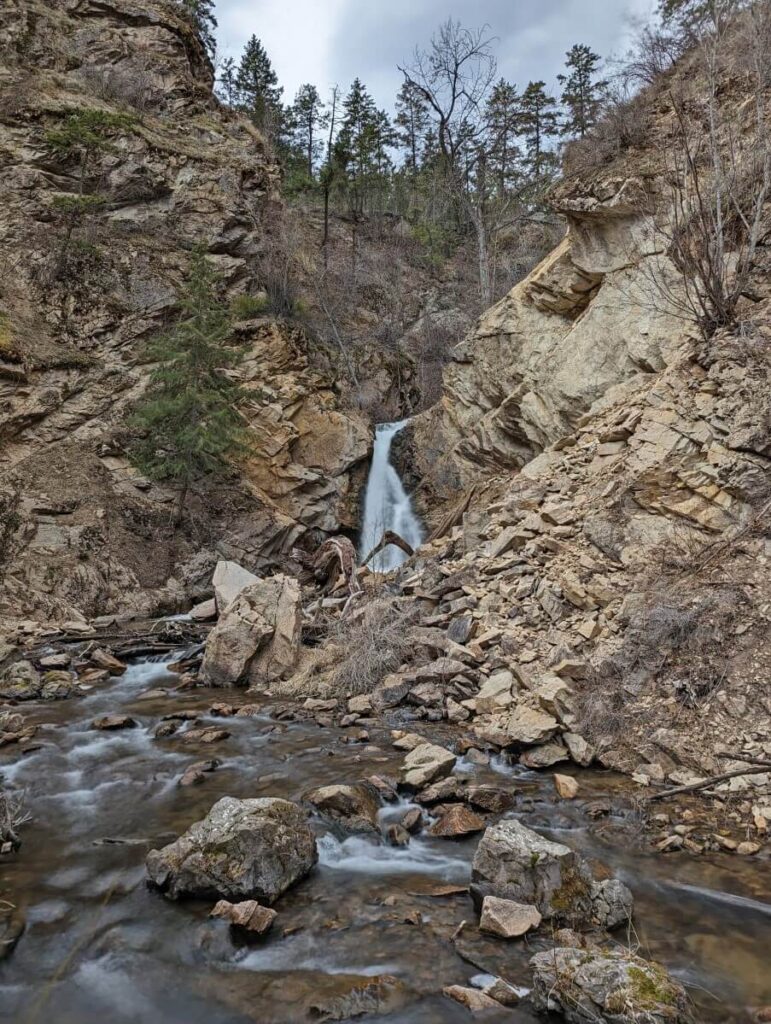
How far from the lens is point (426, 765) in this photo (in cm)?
573

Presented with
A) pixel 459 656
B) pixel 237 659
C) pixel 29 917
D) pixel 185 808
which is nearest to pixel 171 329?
pixel 237 659

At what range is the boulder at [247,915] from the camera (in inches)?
145

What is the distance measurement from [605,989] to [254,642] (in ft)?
23.5

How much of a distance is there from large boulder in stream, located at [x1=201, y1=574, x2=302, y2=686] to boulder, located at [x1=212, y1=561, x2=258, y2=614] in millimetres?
1584

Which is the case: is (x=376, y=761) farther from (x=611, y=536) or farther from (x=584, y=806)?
(x=611, y=536)

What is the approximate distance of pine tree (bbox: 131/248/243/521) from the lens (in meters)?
15.5

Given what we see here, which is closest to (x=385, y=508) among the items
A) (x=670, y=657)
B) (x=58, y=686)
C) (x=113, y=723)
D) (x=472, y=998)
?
(x=58, y=686)

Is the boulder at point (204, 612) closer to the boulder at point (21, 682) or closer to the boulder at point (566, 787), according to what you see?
the boulder at point (21, 682)

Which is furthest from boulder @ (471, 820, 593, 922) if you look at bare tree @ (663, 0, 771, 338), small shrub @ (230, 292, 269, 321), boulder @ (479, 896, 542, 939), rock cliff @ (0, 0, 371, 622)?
small shrub @ (230, 292, 269, 321)

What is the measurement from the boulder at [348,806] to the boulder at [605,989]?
2.05 metres

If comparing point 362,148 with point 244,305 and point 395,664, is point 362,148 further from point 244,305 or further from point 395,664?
point 395,664

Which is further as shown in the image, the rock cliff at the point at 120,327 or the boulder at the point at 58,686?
the rock cliff at the point at 120,327

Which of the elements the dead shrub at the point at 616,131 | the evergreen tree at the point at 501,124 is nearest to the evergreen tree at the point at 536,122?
the evergreen tree at the point at 501,124

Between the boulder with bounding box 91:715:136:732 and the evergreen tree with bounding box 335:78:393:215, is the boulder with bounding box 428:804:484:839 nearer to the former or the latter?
the boulder with bounding box 91:715:136:732
